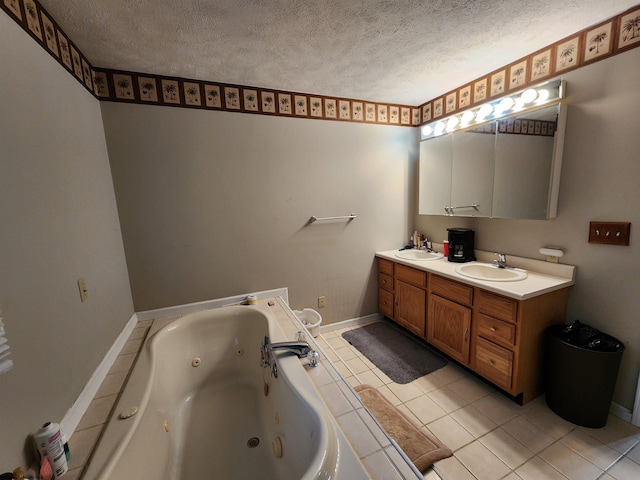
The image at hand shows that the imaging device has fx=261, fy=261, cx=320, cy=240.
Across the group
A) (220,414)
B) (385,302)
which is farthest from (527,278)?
(220,414)

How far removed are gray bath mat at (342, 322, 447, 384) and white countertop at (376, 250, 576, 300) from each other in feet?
2.42

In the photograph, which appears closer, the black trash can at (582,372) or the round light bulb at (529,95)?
the black trash can at (582,372)

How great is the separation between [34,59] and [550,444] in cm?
303

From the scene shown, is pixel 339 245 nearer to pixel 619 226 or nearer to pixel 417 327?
pixel 417 327

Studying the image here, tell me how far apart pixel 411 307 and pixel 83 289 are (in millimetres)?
2294

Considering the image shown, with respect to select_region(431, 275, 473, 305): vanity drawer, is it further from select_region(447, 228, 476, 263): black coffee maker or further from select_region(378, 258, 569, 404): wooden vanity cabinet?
select_region(447, 228, 476, 263): black coffee maker

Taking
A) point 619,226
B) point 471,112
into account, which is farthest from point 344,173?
point 619,226

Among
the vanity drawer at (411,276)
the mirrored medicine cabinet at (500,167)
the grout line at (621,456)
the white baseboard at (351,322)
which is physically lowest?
the grout line at (621,456)

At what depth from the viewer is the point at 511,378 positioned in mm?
1608

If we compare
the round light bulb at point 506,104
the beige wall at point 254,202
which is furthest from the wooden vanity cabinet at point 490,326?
the round light bulb at point 506,104

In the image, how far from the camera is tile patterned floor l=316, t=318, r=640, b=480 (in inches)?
49.9

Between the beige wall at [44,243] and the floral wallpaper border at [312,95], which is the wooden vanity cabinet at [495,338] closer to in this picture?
the floral wallpaper border at [312,95]

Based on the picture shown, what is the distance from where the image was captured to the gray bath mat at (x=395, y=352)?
2031mm

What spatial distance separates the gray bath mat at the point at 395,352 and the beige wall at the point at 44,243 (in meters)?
1.86
